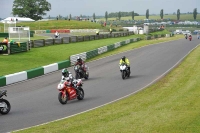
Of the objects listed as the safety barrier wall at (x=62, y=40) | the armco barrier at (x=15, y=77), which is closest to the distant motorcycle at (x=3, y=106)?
the armco barrier at (x=15, y=77)

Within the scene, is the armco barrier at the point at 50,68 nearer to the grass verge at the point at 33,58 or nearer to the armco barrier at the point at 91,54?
the grass verge at the point at 33,58

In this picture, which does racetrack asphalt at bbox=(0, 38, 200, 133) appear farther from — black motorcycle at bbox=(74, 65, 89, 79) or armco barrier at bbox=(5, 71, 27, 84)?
black motorcycle at bbox=(74, 65, 89, 79)

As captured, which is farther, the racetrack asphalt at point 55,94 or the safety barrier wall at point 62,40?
the safety barrier wall at point 62,40

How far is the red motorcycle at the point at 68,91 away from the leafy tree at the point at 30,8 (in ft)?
396

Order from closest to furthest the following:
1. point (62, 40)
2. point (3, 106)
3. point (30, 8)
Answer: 1. point (3, 106)
2. point (62, 40)
3. point (30, 8)

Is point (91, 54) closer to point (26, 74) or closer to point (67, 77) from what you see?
point (26, 74)

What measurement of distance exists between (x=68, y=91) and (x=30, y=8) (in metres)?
122

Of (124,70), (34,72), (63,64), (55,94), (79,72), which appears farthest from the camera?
(63,64)

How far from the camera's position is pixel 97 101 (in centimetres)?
1723

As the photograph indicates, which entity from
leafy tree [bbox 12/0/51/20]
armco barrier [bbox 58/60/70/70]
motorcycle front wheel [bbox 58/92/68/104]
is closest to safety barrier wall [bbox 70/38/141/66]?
armco barrier [bbox 58/60/70/70]

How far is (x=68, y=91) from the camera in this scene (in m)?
17.2

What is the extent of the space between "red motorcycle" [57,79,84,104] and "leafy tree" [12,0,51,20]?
396ft

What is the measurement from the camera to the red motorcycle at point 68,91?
658 inches

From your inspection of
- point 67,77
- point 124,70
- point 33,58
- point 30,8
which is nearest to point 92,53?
point 33,58
